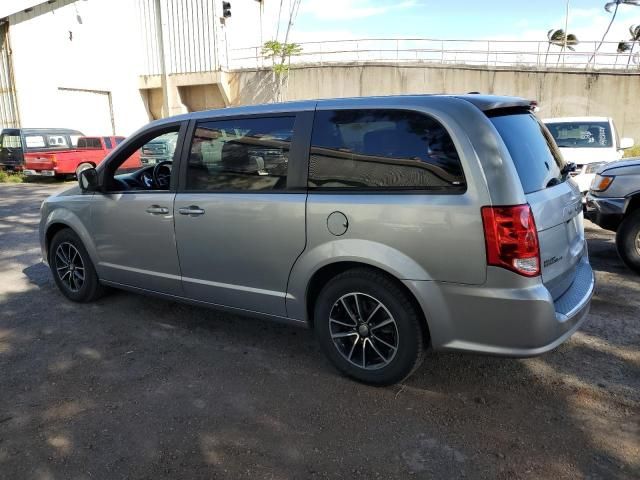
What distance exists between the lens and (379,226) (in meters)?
2.98

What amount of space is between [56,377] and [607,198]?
553 centimetres

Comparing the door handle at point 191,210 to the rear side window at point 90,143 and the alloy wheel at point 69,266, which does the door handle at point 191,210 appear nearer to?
the alloy wheel at point 69,266

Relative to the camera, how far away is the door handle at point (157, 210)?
3.96 meters

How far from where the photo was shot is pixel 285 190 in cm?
338

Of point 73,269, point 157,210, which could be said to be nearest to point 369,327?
point 157,210

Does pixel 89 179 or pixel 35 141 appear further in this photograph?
pixel 35 141

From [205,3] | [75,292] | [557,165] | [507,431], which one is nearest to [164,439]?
[507,431]

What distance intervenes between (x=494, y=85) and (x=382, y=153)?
2332cm

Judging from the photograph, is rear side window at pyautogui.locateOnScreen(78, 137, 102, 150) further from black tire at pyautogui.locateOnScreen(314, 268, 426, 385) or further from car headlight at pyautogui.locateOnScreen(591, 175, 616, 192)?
black tire at pyautogui.locateOnScreen(314, 268, 426, 385)

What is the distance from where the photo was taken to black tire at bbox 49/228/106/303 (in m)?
4.75

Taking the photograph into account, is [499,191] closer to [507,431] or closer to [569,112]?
[507,431]

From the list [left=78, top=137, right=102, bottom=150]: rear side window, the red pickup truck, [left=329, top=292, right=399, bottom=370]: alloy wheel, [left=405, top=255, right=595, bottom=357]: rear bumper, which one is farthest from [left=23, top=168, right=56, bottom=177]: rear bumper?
[left=405, top=255, right=595, bottom=357]: rear bumper

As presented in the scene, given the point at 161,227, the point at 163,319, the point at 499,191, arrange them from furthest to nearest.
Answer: the point at 163,319 < the point at 161,227 < the point at 499,191

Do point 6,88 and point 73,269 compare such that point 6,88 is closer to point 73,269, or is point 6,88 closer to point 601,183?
point 73,269
